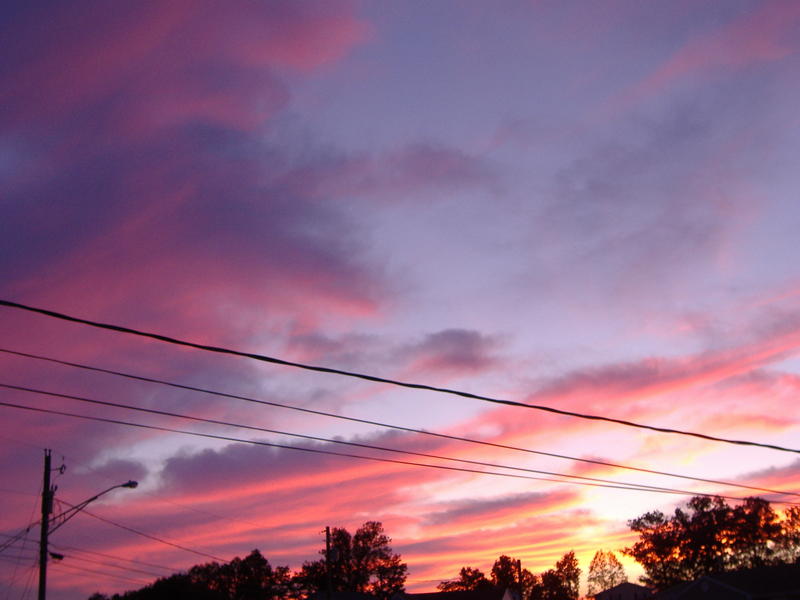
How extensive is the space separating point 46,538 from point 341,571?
3318 inches

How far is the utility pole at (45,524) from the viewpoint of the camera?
28016mm

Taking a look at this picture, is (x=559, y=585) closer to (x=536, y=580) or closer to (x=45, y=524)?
(x=536, y=580)

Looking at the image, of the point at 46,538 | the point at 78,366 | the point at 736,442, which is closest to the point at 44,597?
the point at 46,538

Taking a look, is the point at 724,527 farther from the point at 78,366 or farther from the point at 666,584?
the point at 78,366

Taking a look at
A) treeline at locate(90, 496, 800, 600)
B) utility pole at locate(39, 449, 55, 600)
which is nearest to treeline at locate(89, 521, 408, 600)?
treeline at locate(90, 496, 800, 600)

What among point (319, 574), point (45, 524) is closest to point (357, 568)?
point (319, 574)

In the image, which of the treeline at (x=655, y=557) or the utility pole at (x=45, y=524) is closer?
the utility pole at (x=45, y=524)

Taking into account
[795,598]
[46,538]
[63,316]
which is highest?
[63,316]

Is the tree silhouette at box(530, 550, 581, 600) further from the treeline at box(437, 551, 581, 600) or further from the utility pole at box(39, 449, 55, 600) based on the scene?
the utility pole at box(39, 449, 55, 600)

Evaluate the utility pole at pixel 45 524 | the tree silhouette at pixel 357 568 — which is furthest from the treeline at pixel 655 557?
the utility pole at pixel 45 524

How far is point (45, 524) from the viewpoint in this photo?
29172 mm

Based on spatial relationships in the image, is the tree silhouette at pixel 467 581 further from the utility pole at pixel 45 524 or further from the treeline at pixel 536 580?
the utility pole at pixel 45 524

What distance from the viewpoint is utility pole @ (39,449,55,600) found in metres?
28.0

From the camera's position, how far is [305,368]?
50.5 ft
